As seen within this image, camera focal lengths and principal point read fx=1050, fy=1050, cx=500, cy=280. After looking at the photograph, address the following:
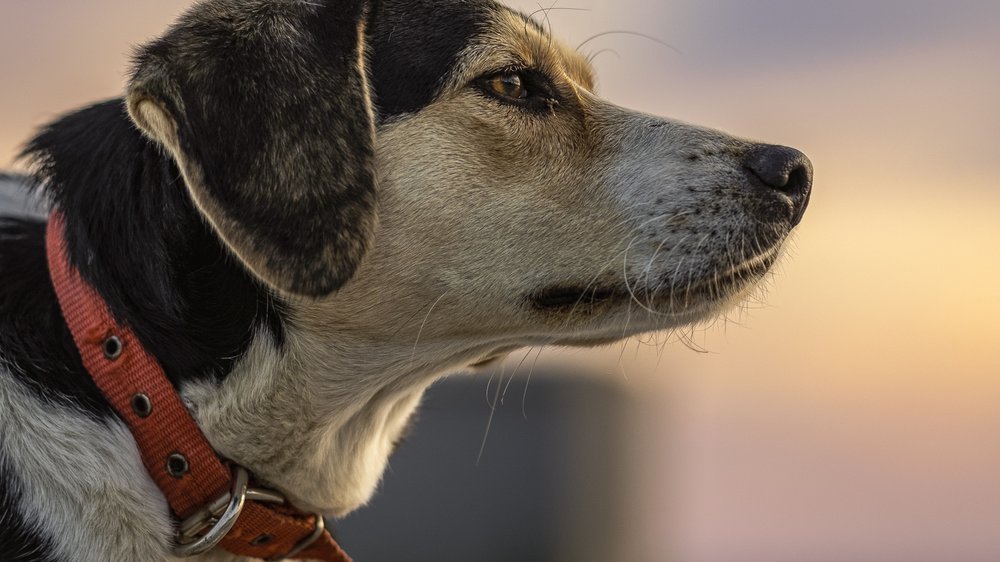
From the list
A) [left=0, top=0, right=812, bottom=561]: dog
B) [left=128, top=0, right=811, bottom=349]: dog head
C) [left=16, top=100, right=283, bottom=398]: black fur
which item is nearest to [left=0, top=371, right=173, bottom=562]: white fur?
[left=0, top=0, right=812, bottom=561]: dog

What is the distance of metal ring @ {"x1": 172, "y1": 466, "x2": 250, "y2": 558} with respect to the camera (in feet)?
7.79

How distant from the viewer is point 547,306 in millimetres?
2691

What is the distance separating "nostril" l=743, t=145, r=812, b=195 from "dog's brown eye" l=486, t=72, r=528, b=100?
2.06 feet

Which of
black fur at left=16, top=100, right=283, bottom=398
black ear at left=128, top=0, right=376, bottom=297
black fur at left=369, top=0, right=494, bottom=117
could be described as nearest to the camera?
black ear at left=128, top=0, right=376, bottom=297

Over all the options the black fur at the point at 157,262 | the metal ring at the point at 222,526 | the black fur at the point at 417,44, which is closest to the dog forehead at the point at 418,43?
the black fur at the point at 417,44

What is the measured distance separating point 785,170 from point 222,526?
5.37 feet

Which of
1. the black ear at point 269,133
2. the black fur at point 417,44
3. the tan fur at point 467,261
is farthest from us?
the black fur at point 417,44

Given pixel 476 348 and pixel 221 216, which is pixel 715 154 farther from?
pixel 221 216

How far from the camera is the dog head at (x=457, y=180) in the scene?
2396 millimetres

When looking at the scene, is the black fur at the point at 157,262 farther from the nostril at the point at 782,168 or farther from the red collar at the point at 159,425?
the nostril at the point at 782,168

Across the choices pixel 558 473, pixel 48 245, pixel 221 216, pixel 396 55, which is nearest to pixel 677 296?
pixel 396 55

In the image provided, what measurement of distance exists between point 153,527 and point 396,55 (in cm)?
133

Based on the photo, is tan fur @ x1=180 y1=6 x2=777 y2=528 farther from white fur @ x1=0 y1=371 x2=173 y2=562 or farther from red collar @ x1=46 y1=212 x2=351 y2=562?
white fur @ x1=0 y1=371 x2=173 y2=562

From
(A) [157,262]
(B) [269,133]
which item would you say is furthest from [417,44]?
(A) [157,262]
